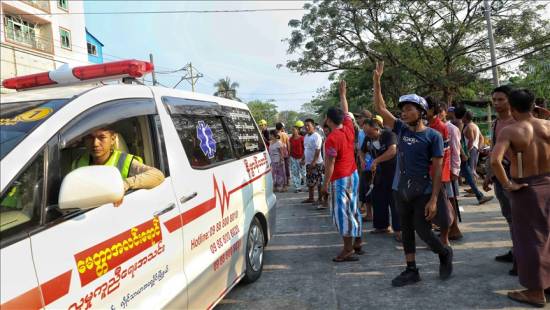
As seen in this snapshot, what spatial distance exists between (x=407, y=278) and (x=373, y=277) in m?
0.39

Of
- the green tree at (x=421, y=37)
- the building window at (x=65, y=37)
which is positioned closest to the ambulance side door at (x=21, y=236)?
the green tree at (x=421, y=37)

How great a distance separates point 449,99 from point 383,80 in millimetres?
3353

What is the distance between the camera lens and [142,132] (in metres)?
2.63

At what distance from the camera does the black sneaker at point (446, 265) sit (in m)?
3.90

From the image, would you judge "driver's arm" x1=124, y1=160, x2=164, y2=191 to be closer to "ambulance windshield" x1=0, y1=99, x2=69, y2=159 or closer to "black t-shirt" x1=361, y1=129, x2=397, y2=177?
"ambulance windshield" x1=0, y1=99, x2=69, y2=159

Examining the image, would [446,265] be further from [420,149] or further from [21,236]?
[21,236]

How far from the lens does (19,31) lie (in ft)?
77.6

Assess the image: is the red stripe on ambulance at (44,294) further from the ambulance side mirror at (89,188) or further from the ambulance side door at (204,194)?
the ambulance side door at (204,194)

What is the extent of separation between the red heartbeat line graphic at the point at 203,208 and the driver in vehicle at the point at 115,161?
0.90 ft

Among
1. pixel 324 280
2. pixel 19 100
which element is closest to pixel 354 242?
pixel 324 280

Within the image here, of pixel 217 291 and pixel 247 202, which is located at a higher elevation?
pixel 247 202

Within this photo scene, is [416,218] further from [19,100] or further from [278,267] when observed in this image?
[19,100]

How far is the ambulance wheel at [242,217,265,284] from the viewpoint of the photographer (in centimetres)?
393

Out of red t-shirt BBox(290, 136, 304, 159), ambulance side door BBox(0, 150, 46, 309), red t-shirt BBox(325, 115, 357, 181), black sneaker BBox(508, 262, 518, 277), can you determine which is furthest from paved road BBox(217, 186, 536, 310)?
red t-shirt BBox(290, 136, 304, 159)
